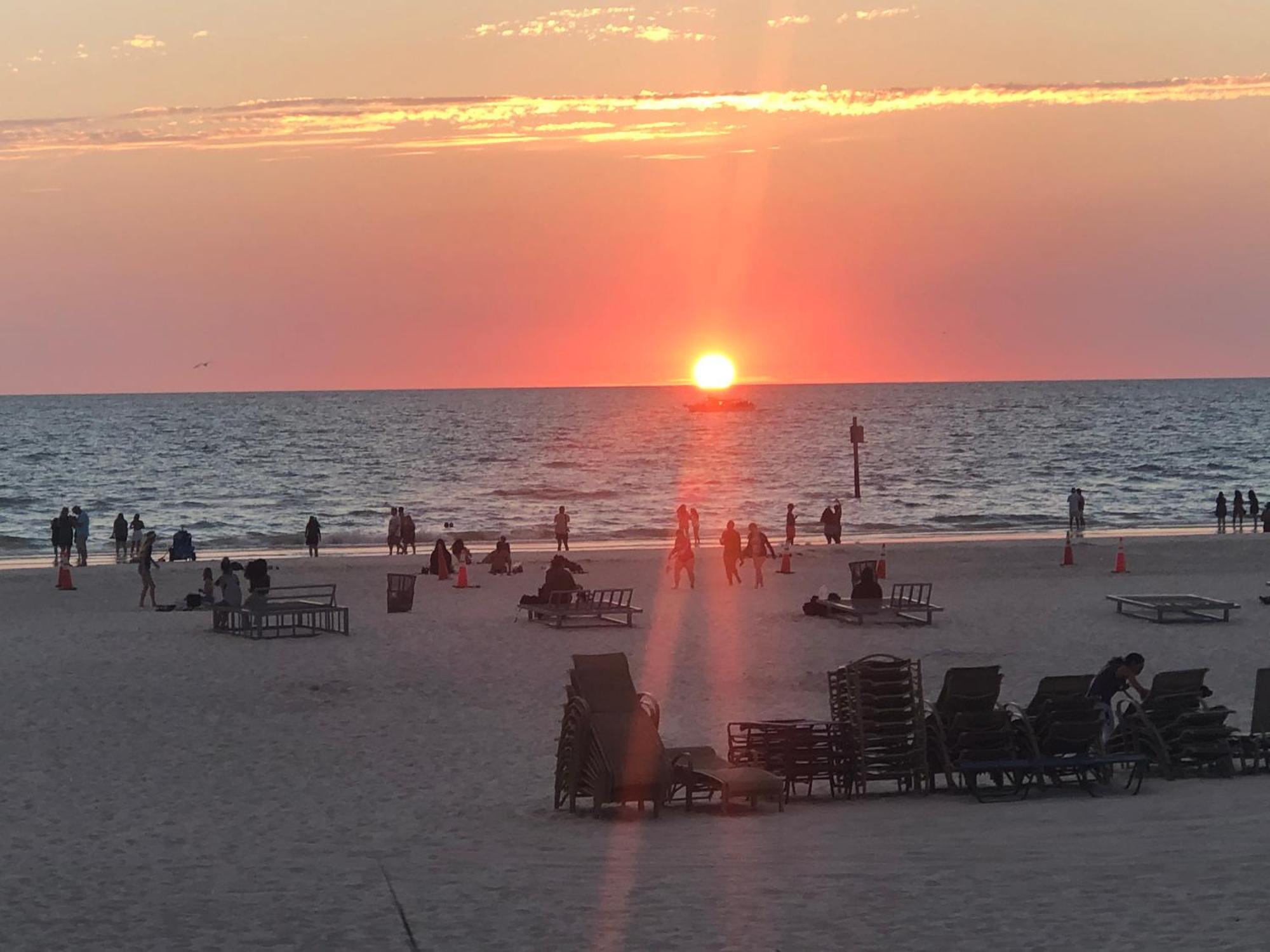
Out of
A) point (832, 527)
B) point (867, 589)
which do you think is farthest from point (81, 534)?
point (867, 589)

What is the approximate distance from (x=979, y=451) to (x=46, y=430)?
92989mm

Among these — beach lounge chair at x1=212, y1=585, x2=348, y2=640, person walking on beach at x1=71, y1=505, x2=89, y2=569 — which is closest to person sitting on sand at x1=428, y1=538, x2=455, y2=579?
beach lounge chair at x1=212, y1=585, x2=348, y2=640

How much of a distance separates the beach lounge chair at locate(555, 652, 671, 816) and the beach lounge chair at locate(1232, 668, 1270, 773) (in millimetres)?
5028

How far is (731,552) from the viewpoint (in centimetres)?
3084

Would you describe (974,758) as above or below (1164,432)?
below

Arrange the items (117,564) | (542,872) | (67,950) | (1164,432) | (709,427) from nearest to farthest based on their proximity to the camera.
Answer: (67,950) → (542,872) → (117,564) → (1164,432) → (709,427)

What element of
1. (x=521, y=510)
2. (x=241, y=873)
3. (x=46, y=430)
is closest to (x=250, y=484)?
(x=521, y=510)

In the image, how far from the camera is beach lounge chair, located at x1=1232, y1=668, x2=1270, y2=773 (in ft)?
42.9

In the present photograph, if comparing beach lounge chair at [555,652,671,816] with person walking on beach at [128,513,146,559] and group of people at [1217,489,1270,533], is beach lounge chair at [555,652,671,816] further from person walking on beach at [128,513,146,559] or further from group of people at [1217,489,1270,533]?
group of people at [1217,489,1270,533]

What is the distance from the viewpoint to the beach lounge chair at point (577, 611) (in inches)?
956

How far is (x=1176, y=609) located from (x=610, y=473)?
75241 mm

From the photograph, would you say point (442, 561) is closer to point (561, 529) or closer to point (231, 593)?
point (561, 529)

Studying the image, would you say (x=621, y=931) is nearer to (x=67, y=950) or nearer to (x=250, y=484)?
(x=67, y=950)

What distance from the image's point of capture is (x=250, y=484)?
90.5 m
